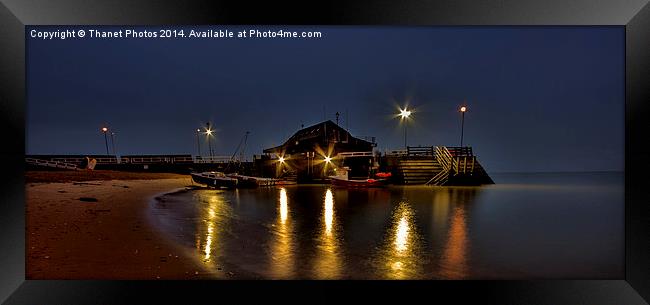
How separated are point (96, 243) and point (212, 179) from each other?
43.5 ft

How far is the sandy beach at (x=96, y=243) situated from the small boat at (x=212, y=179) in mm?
7601

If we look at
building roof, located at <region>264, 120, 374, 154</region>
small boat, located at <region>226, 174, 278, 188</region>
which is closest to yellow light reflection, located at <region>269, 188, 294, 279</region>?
building roof, located at <region>264, 120, 374, 154</region>

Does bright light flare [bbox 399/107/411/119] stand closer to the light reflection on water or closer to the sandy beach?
the light reflection on water

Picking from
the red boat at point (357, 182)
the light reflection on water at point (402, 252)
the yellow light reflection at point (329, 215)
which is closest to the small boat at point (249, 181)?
the red boat at point (357, 182)

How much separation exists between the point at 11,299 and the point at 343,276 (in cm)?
402

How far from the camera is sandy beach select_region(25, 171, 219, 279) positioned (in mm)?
4992

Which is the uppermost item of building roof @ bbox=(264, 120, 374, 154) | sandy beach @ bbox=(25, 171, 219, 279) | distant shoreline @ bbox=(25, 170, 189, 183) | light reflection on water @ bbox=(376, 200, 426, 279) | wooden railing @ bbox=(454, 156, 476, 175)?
building roof @ bbox=(264, 120, 374, 154)

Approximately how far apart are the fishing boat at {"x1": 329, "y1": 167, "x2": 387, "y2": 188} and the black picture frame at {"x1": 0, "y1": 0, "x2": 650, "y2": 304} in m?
15.9

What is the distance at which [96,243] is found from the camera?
6387 mm

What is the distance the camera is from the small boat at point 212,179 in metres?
19.5
